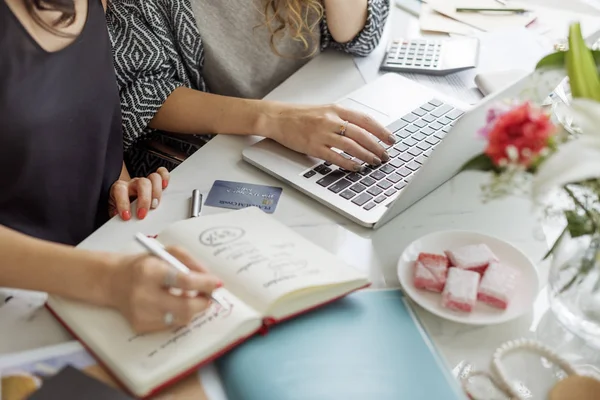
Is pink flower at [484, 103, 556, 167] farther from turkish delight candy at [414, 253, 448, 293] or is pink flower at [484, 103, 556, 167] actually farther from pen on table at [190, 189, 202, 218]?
pen on table at [190, 189, 202, 218]

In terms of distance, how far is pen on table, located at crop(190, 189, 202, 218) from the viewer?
2.95 ft

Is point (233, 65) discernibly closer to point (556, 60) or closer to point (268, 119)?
point (268, 119)

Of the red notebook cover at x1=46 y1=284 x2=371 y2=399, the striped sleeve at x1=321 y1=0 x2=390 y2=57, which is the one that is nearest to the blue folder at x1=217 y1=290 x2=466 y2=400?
the red notebook cover at x1=46 y1=284 x2=371 y2=399

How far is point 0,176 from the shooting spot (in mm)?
936

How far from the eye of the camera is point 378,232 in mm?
883

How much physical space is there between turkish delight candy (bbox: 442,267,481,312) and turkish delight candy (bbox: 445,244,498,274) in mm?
14

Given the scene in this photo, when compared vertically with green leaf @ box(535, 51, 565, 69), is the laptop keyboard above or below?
below

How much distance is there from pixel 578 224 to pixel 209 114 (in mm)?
658

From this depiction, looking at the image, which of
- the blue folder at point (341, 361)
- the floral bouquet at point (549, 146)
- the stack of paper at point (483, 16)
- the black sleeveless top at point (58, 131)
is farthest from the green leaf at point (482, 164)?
the stack of paper at point (483, 16)

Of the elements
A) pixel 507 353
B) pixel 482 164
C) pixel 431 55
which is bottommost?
pixel 507 353

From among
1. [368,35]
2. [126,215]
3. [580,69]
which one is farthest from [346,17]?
[580,69]

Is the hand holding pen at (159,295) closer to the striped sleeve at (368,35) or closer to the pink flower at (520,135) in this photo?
the pink flower at (520,135)

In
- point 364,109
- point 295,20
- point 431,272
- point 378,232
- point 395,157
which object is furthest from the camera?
point 295,20

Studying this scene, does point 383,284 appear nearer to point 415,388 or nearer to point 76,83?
point 415,388
